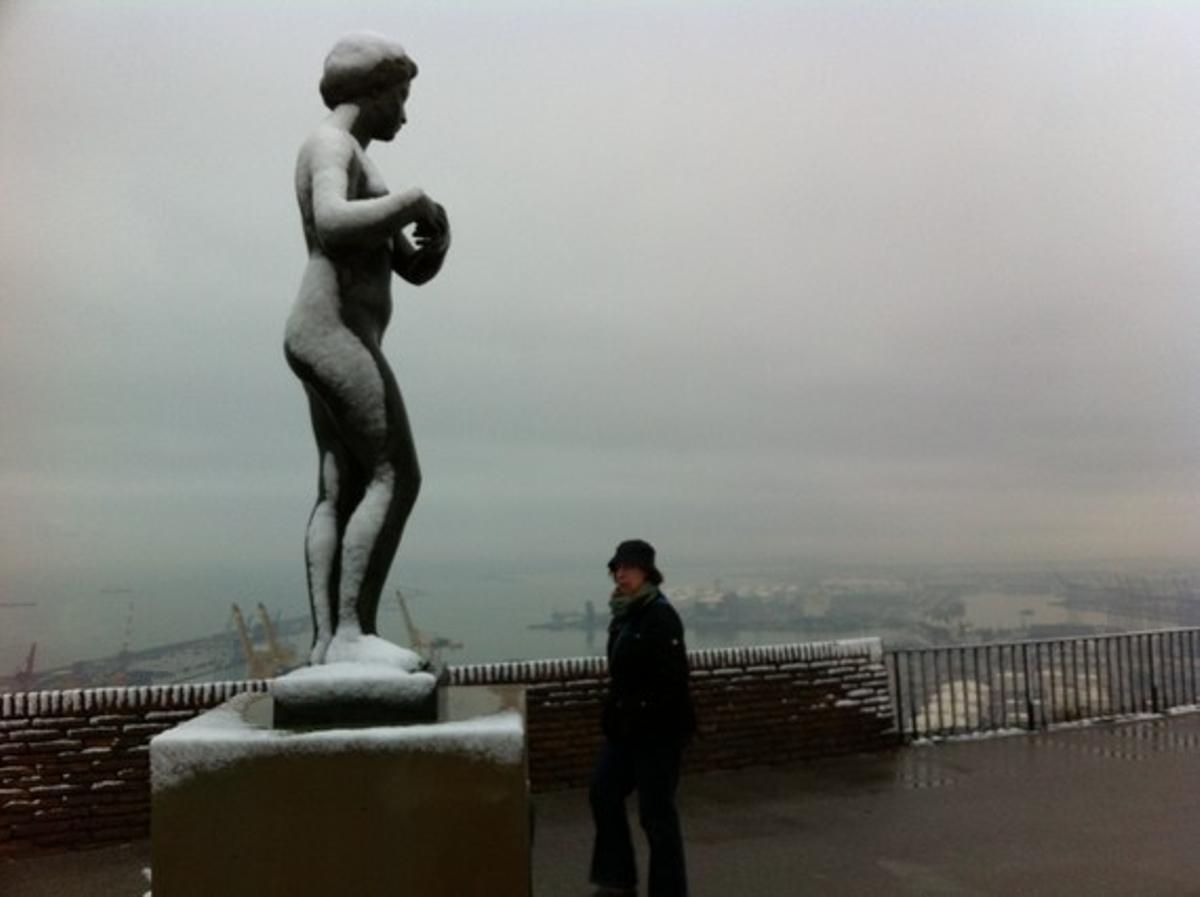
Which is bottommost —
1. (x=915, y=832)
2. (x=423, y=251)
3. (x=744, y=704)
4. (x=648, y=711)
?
Answer: (x=915, y=832)

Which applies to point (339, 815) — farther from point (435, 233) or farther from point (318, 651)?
point (435, 233)

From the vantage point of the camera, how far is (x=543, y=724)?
8.19 m

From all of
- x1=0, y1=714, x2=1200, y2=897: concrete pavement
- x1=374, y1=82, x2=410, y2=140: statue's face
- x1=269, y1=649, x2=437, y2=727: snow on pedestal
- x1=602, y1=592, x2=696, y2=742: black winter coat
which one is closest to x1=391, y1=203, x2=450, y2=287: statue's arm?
x1=374, y1=82, x2=410, y2=140: statue's face

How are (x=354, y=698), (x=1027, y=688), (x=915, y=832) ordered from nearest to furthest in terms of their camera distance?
1. (x=354, y=698)
2. (x=915, y=832)
3. (x=1027, y=688)

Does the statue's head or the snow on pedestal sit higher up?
the statue's head

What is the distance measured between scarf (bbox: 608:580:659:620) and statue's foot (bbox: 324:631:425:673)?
1.93 m

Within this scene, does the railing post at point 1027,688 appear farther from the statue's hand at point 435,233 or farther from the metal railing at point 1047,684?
the statue's hand at point 435,233

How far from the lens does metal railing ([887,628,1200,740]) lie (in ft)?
32.7

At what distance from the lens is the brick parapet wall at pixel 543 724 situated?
682 cm

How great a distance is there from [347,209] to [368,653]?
4.73 ft

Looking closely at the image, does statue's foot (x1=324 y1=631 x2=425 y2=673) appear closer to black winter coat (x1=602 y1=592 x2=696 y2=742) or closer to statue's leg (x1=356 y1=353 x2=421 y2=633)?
statue's leg (x1=356 y1=353 x2=421 y2=633)

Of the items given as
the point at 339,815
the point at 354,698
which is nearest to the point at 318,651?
the point at 354,698

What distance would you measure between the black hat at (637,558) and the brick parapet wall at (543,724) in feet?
10.1

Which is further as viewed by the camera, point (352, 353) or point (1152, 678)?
point (1152, 678)
